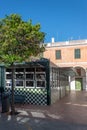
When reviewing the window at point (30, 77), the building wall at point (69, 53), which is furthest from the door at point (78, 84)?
the window at point (30, 77)

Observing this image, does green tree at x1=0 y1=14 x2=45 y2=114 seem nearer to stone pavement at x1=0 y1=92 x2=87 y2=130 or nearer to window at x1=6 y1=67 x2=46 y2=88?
stone pavement at x1=0 y1=92 x2=87 y2=130

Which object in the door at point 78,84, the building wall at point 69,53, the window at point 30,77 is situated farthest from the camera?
the door at point 78,84

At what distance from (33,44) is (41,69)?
170 inches

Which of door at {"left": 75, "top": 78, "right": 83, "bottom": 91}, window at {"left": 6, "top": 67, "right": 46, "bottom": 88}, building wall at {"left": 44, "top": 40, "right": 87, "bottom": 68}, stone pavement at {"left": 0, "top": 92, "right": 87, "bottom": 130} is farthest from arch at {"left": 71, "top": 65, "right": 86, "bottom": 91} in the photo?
stone pavement at {"left": 0, "top": 92, "right": 87, "bottom": 130}

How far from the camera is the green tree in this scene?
10898 millimetres

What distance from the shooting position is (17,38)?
36.3 feet

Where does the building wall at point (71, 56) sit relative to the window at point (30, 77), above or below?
above

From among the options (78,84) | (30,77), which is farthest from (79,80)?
(30,77)

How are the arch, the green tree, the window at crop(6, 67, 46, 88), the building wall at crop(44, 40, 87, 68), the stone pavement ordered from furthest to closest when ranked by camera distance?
the arch, the building wall at crop(44, 40, 87, 68), the window at crop(6, 67, 46, 88), the green tree, the stone pavement

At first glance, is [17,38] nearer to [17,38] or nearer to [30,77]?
[17,38]

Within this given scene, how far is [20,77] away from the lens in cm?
1636

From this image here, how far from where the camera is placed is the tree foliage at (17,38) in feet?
35.8

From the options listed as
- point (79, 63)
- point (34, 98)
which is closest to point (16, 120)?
point (34, 98)

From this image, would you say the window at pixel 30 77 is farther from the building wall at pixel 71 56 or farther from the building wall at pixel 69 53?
the building wall at pixel 69 53
